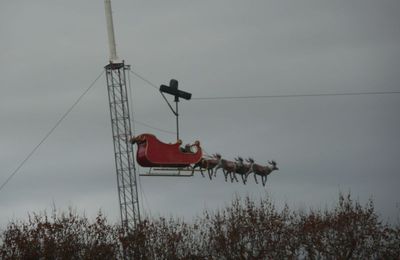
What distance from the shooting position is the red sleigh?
171ft

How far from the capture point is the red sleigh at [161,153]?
5225 centimetres

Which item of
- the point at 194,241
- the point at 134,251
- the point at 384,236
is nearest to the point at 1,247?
the point at 134,251

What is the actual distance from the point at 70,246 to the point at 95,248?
6.05ft

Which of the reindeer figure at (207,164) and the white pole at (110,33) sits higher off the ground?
the white pole at (110,33)

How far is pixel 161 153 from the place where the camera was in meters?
52.8

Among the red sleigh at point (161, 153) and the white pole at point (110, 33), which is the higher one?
the white pole at point (110, 33)

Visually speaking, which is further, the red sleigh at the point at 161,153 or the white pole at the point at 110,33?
the white pole at the point at 110,33

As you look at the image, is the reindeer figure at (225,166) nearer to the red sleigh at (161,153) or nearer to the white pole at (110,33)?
the red sleigh at (161,153)

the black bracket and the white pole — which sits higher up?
the white pole

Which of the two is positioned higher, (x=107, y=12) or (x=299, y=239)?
(x=107, y=12)

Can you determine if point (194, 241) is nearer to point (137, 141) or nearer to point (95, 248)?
point (95, 248)

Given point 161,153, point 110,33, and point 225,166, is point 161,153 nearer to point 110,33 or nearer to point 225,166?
point 225,166

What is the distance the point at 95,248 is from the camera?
6562 cm

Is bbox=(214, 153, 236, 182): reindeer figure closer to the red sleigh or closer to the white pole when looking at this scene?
the red sleigh
